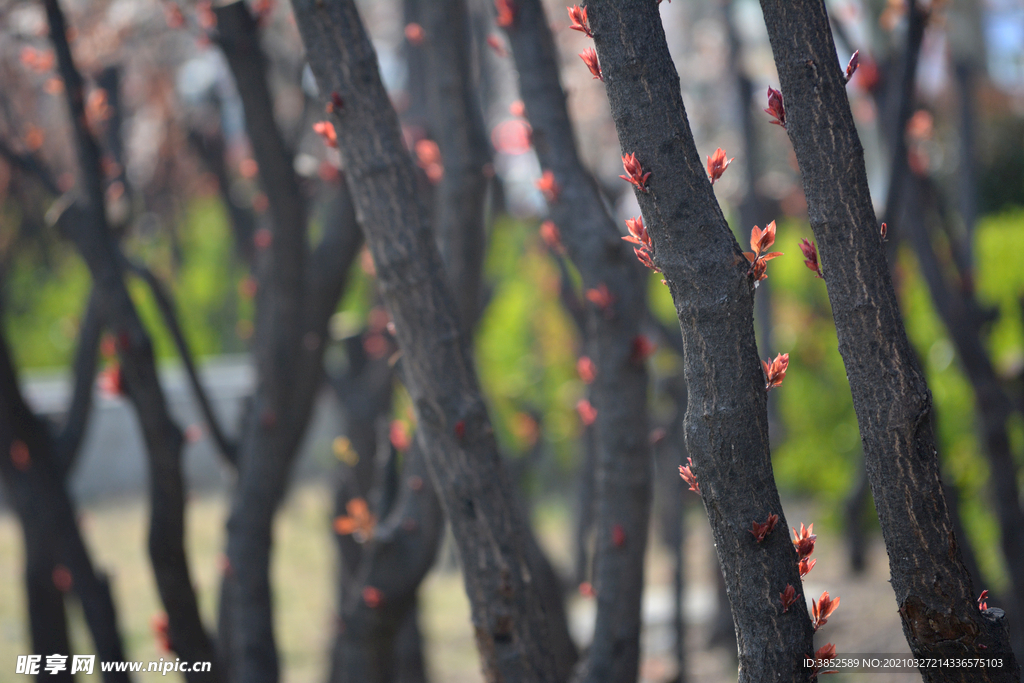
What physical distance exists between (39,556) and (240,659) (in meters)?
0.90

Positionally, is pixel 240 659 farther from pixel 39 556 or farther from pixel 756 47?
pixel 756 47

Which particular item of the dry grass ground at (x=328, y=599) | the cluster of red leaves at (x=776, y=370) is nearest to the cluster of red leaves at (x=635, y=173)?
the cluster of red leaves at (x=776, y=370)

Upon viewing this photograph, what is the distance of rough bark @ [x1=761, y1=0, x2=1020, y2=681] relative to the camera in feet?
4.75

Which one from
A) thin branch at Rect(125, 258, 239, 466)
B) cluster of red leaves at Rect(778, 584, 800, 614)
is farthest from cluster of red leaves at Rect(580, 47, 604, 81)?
thin branch at Rect(125, 258, 239, 466)

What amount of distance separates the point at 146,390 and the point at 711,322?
6.83 ft

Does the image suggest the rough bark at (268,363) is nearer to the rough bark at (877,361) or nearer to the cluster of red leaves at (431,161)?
the cluster of red leaves at (431,161)

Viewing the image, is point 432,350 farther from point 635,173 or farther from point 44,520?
point 44,520

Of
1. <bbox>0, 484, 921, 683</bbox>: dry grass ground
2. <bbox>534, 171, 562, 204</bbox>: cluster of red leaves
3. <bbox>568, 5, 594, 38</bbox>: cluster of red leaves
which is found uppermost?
<bbox>568, 5, 594, 38</bbox>: cluster of red leaves

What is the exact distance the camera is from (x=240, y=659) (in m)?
3.09

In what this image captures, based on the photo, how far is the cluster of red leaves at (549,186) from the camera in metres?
2.36

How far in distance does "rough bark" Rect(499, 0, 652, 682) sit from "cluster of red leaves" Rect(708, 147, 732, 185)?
820 millimetres

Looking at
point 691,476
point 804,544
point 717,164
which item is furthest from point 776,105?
point 804,544

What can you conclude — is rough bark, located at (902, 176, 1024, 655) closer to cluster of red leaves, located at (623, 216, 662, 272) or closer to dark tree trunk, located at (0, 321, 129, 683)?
cluster of red leaves, located at (623, 216, 662, 272)

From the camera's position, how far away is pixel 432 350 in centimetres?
207
